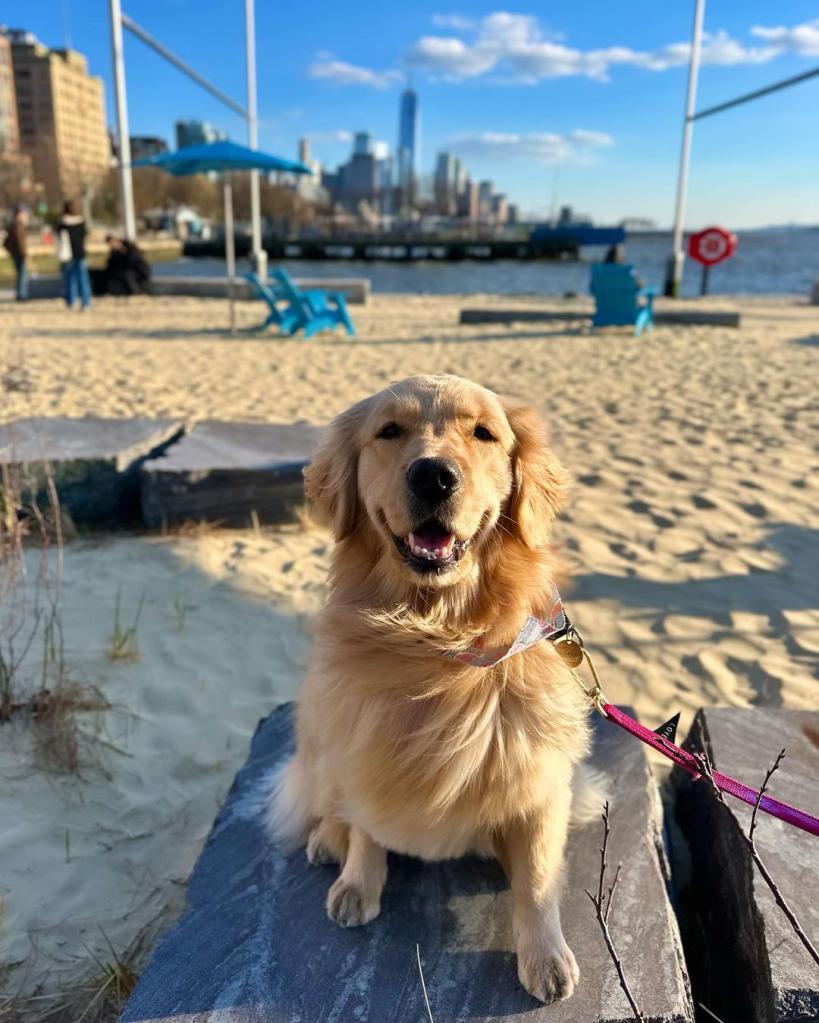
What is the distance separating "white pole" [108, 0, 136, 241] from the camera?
17.3 m

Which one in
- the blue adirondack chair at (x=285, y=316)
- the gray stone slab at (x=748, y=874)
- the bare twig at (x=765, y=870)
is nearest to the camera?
the bare twig at (x=765, y=870)

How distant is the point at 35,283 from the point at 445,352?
44.7 ft

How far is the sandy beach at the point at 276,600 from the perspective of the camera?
2.62 metres

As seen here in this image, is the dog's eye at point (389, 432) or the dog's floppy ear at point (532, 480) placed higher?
the dog's eye at point (389, 432)

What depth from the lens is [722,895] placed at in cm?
226

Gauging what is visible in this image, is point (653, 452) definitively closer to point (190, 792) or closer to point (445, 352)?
point (190, 792)

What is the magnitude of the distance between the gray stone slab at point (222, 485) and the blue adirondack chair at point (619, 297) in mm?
11178

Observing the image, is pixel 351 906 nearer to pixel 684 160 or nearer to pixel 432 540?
pixel 432 540

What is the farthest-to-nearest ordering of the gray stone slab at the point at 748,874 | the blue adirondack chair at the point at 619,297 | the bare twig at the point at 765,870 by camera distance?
the blue adirondack chair at the point at 619,297
the gray stone slab at the point at 748,874
the bare twig at the point at 765,870

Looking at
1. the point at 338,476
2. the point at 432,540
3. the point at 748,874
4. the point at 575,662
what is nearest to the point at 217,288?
the point at 338,476

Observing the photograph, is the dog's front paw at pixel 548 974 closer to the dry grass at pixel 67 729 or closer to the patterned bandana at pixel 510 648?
the patterned bandana at pixel 510 648

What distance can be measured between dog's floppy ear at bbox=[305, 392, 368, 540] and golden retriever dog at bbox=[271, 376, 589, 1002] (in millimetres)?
12

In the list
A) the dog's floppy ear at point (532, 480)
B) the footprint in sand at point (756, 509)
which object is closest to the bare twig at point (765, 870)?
the dog's floppy ear at point (532, 480)

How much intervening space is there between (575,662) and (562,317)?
15669 millimetres
